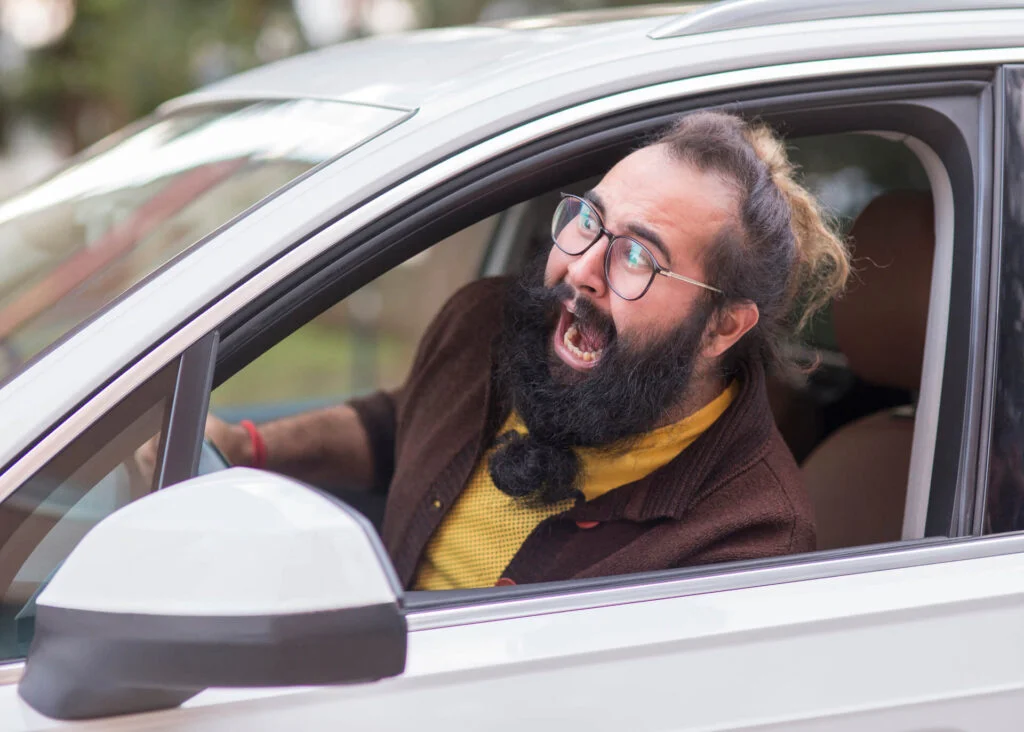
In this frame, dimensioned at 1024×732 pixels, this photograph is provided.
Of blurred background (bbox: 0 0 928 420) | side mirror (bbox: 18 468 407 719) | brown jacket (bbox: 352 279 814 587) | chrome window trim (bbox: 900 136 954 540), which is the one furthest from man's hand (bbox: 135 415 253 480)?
chrome window trim (bbox: 900 136 954 540)

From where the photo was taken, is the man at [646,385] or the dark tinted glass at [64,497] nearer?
the dark tinted glass at [64,497]

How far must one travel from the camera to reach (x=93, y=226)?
1.87 m

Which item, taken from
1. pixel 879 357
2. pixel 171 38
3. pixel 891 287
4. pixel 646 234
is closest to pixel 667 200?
pixel 646 234

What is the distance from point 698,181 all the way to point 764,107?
0.82ft

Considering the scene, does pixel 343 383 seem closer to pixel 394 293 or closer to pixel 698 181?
pixel 394 293

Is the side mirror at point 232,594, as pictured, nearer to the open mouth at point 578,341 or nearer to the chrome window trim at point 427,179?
the chrome window trim at point 427,179

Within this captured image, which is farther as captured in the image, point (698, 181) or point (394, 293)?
point (394, 293)

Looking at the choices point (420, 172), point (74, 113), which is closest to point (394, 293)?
point (74, 113)

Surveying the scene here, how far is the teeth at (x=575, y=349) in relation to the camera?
1.91 metres

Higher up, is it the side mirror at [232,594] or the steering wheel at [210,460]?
the steering wheel at [210,460]

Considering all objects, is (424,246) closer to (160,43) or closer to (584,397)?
(584,397)

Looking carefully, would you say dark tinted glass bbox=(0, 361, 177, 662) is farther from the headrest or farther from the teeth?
the headrest

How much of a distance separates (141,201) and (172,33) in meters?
6.80

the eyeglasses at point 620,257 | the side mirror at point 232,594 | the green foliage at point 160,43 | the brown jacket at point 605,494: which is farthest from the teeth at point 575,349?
the green foliage at point 160,43
